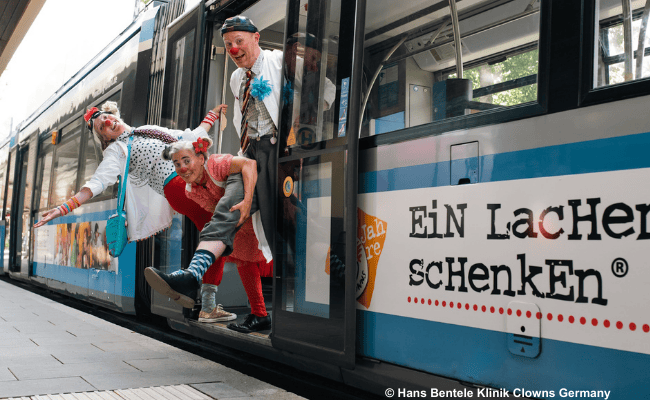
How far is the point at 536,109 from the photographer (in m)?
2.47

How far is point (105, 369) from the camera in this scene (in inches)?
166

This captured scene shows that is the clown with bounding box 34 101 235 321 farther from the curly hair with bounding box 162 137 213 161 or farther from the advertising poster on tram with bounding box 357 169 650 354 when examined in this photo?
the advertising poster on tram with bounding box 357 169 650 354

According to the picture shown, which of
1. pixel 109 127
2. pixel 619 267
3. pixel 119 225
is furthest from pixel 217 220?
pixel 619 267

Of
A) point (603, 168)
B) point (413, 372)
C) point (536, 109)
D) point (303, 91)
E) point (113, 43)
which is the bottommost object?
point (413, 372)

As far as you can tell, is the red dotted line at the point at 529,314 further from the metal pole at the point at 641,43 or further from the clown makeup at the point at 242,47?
the clown makeup at the point at 242,47

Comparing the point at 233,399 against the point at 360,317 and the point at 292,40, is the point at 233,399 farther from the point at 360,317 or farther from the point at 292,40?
the point at 292,40

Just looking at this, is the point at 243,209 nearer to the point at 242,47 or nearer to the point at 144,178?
the point at 242,47

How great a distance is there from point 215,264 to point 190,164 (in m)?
0.82

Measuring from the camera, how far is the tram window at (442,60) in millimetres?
2594

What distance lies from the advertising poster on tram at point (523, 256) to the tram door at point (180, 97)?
2516 millimetres

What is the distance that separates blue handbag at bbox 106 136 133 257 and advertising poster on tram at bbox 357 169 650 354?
3554mm

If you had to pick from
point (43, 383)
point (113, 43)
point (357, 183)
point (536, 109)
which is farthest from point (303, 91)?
point (113, 43)

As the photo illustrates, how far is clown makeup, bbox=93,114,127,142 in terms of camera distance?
6177 mm

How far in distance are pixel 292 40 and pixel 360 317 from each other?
1849 mm
